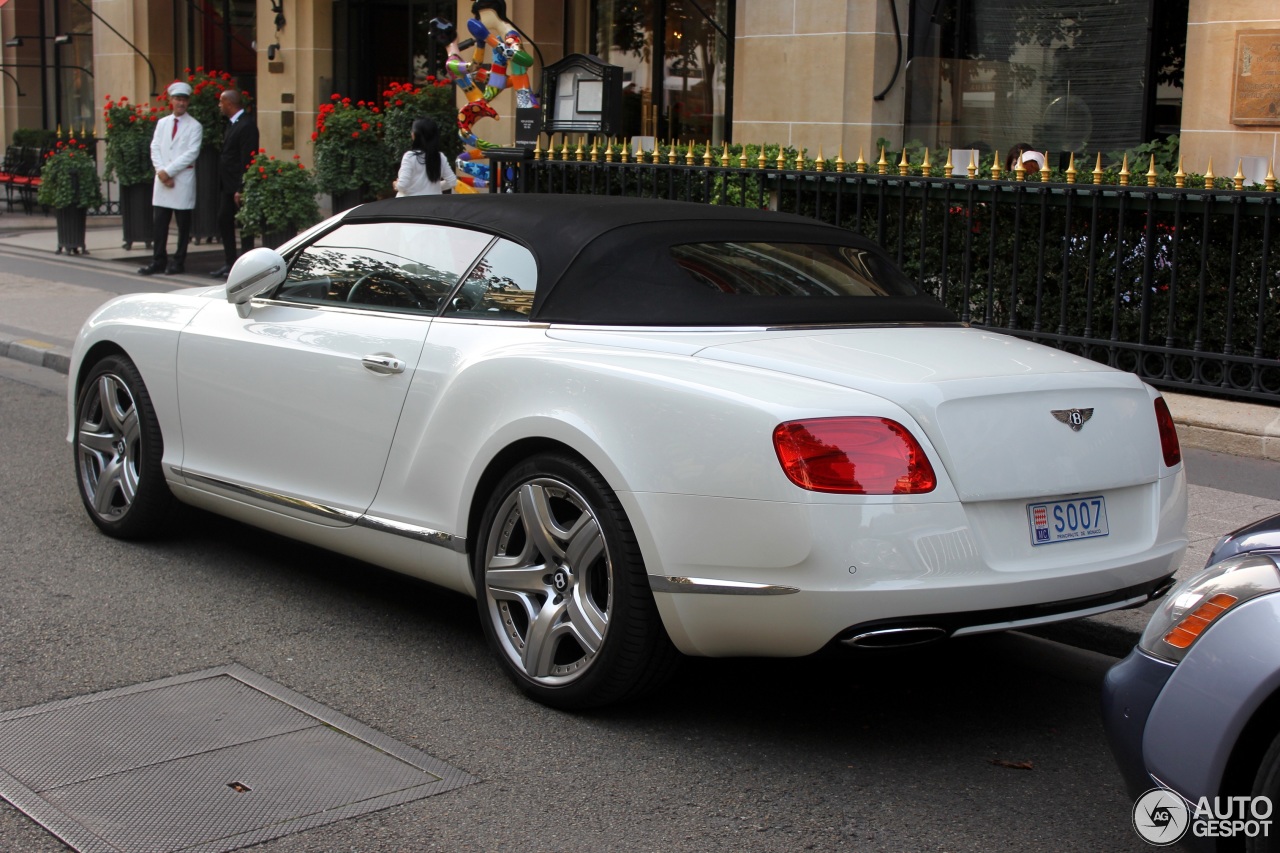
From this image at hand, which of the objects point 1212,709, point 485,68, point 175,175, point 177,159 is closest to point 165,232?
point 175,175

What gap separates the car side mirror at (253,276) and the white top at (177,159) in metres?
11.4

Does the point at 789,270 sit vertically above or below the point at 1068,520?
above

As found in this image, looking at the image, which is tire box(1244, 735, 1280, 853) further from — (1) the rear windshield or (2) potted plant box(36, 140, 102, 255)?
(2) potted plant box(36, 140, 102, 255)

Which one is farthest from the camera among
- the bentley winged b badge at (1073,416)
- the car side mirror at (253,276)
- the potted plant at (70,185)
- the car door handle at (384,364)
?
the potted plant at (70,185)

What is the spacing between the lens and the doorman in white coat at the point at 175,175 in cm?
1647

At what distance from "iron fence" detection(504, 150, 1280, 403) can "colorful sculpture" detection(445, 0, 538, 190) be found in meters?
3.49

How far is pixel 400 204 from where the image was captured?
566 centimetres

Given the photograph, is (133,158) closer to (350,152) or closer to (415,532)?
(350,152)

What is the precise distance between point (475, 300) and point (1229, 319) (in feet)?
17.0

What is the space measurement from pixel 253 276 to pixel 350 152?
10223 millimetres

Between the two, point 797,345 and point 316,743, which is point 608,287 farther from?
point 316,743

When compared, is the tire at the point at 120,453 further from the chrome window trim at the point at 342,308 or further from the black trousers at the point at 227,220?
the black trousers at the point at 227,220

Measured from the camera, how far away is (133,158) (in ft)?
58.7

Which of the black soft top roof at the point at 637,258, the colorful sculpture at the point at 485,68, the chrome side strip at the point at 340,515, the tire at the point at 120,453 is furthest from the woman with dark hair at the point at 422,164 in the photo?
the black soft top roof at the point at 637,258
